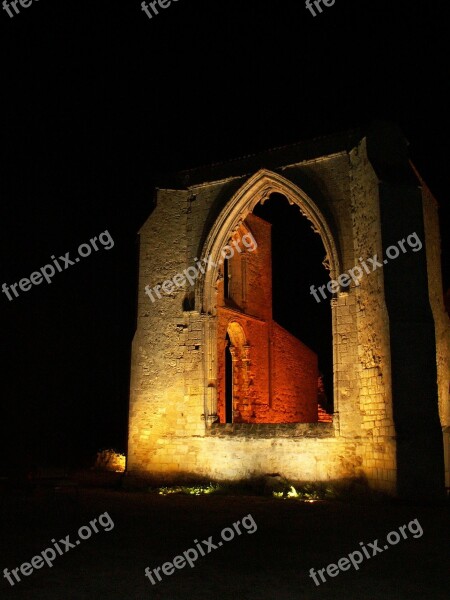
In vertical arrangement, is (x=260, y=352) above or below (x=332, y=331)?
above

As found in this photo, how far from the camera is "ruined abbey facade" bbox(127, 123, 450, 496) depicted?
36.0 feet

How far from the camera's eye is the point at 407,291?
37.2 ft

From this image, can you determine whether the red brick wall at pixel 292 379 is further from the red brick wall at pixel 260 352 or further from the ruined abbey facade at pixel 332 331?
the ruined abbey facade at pixel 332 331

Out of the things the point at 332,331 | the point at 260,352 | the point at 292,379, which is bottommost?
the point at 292,379

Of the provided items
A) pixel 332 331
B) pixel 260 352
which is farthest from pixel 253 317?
pixel 332 331

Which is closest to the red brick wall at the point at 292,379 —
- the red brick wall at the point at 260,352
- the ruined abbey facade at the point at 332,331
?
the red brick wall at the point at 260,352

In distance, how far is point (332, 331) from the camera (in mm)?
12477

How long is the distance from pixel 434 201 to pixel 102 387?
50.4 feet

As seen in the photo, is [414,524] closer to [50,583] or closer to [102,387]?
[50,583]

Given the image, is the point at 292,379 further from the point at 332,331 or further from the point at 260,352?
the point at 332,331

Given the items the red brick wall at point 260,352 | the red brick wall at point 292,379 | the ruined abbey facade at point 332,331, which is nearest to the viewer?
the ruined abbey facade at point 332,331

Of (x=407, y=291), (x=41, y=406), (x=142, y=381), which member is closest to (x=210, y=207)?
(x=142, y=381)

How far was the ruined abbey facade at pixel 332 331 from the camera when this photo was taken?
432 inches

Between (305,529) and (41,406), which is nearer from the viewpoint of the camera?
(305,529)
